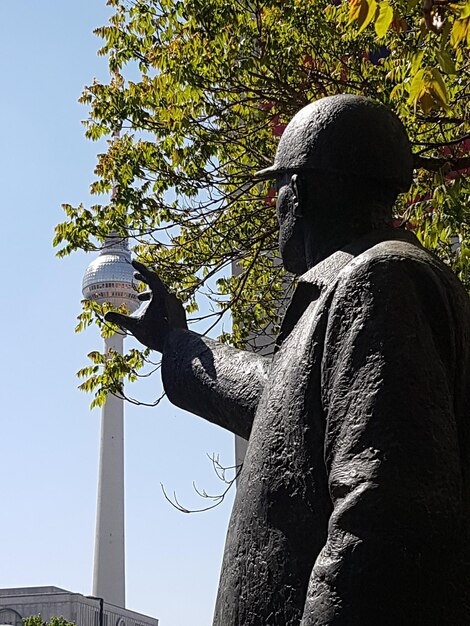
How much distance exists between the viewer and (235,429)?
112 inches

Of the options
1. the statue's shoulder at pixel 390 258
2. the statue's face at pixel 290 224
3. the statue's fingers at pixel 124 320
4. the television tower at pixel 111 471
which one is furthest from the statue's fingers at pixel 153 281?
the television tower at pixel 111 471

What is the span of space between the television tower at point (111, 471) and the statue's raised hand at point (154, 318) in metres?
69.1

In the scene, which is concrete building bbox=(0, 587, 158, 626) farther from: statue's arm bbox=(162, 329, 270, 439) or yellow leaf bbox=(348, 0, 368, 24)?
statue's arm bbox=(162, 329, 270, 439)

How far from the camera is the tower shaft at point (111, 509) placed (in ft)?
237

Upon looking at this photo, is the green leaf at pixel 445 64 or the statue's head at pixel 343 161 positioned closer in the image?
the statue's head at pixel 343 161

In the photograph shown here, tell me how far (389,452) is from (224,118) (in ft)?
30.4

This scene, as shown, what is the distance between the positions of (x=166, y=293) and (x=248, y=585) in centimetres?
112

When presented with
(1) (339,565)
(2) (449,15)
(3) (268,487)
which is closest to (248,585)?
(3) (268,487)

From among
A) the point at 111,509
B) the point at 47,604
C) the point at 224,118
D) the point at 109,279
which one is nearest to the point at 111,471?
the point at 111,509

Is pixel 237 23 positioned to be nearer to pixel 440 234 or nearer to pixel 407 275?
pixel 440 234

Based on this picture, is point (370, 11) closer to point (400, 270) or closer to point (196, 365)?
point (196, 365)

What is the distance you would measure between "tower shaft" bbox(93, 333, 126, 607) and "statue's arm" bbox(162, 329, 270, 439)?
225 ft

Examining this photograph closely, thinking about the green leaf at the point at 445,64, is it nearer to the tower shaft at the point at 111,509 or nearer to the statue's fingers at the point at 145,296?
the statue's fingers at the point at 145,296

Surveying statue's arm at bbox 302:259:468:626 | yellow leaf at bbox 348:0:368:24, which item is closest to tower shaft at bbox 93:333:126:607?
yellow leaf at bbox 348:0:368:24
